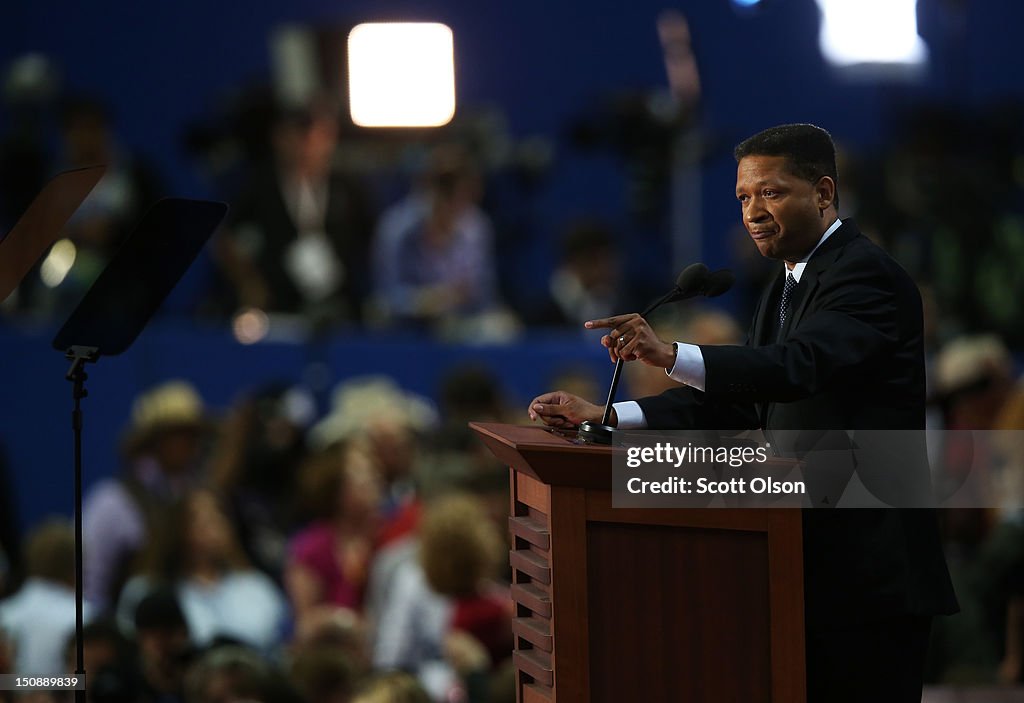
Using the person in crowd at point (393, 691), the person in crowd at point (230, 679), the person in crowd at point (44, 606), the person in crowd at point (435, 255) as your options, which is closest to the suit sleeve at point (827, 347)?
the person in crowd at point (393, 691)

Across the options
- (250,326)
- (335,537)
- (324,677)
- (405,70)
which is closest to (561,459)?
(324,677)

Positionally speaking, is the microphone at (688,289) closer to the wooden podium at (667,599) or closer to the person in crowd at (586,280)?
the wooden podium at (667,599)

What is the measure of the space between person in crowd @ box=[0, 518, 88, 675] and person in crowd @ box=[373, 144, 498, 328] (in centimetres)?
255

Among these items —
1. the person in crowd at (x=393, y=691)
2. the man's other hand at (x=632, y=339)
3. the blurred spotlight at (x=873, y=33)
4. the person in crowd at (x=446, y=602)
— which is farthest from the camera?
the blurred spotlight at (x=873, y=33)

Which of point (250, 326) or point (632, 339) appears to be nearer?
point (632, 339)

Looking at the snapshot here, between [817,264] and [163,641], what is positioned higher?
[817,264]

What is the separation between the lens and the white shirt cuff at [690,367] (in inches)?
115

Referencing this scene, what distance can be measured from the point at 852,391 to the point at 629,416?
1.48 ft

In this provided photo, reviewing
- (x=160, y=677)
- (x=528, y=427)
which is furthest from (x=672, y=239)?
(x=528, y=427)

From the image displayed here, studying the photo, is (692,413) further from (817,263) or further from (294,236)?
(294,236)

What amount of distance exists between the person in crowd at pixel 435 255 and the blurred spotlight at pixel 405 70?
1491mm

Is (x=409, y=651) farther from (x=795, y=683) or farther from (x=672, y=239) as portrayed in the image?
(x=672, y=239)

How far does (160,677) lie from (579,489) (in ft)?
9.25

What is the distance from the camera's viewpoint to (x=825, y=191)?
312 centimetres
